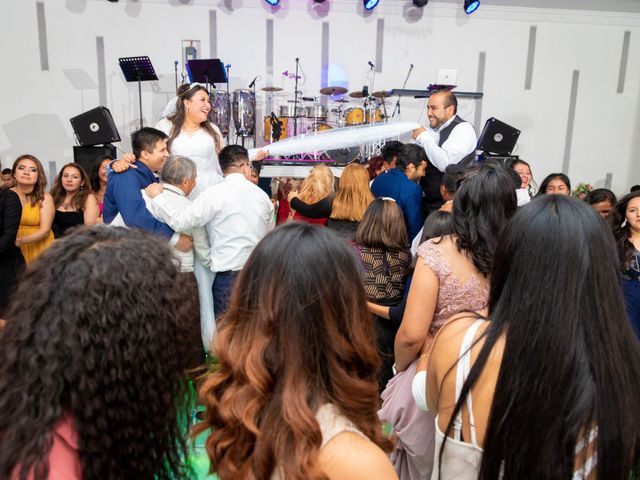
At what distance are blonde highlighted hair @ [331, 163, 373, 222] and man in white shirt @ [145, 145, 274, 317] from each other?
20.6 inches

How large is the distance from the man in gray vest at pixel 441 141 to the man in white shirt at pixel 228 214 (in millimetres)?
1520

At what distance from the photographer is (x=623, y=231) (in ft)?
8.47

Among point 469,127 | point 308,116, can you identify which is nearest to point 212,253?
point 469,127

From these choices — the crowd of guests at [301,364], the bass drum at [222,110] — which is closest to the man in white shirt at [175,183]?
the crowd of guests at [301,364]

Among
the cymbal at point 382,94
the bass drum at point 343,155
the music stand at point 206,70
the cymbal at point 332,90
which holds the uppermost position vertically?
the music stand at point 206,70

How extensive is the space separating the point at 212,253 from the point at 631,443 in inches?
109

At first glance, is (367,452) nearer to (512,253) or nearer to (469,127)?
(512,253)

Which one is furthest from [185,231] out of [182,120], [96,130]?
[96,130]

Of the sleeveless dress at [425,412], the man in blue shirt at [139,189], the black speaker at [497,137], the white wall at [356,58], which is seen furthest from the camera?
the white wall at [356,58]

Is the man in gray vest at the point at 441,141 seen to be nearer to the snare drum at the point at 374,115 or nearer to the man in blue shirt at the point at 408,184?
the man in blue shirt at the point at 408,184

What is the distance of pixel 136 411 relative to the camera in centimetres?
86

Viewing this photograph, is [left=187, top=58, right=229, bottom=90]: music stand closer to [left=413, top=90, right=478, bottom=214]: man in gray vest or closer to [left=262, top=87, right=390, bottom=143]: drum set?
[left=262, top=87, right=390, bottom=143]: drum set

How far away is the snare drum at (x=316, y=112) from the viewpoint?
7473 mm

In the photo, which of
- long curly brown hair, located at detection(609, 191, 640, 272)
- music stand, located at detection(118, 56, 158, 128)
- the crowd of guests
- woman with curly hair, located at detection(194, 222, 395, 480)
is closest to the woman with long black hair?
the crowd of guests
